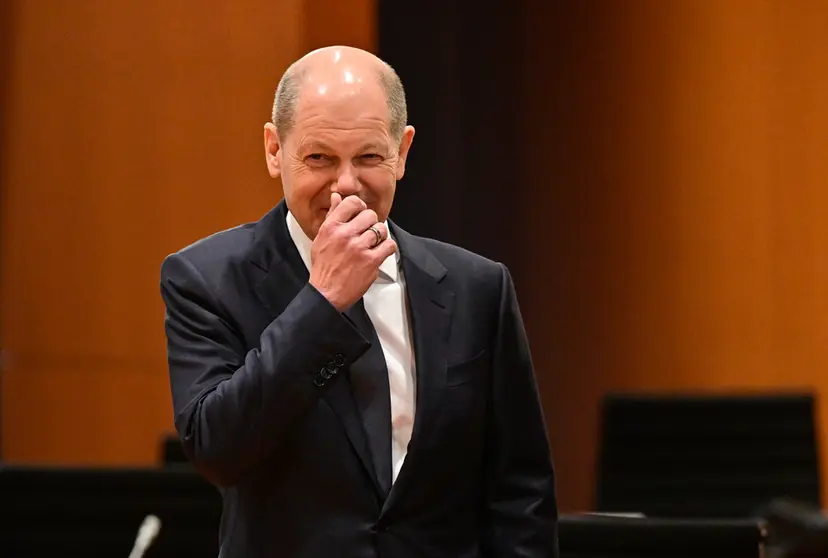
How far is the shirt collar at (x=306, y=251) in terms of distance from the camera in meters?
1.62

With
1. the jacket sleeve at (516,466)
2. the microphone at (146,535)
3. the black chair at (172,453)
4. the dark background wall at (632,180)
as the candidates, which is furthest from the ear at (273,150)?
the dark background wall at (632,180)

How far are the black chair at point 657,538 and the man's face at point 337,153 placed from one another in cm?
89

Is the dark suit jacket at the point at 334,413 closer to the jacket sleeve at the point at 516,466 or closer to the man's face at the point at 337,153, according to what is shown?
the jacket sleeve at the point at 516,466

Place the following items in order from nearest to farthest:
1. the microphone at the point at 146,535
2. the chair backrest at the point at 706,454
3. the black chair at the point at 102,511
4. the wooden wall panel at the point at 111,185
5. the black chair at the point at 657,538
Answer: the black chair at the point at 657,538
the microphone at the point at 146,535
the black chair at the point at 102,511
the chair backrest at the point at 706,454
the wooden wall panel at the point at 111,185

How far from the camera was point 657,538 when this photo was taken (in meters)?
2.17

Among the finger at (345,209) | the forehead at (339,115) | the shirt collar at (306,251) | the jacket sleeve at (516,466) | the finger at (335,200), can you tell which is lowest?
the jacket sleeve at (516,466)

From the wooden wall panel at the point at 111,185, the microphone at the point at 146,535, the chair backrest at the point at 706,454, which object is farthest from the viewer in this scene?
the wooden wall panel at the point at 111,185

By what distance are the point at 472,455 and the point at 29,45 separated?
351 centimetres

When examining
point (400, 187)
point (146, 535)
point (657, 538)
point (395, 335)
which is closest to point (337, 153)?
point (395, 335)

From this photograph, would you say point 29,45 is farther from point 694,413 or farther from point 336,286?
point 336,286

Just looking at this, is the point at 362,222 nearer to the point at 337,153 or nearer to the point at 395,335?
the point at 337,153

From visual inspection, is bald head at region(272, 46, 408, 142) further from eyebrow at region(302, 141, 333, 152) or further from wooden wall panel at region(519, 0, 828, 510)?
wooden wall panel at region(519, 0, 828, 510)

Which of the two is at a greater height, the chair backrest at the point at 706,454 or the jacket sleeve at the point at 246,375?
the jacket sleeve at the point at 246,375

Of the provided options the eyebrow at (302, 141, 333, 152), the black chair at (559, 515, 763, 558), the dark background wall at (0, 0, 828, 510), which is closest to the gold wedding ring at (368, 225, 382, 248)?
the eyebrow at (302, 141, 333, 152)
